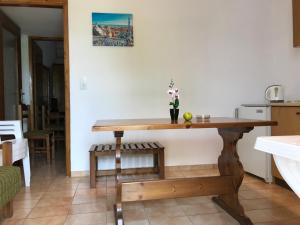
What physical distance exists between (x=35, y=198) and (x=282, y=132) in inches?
101

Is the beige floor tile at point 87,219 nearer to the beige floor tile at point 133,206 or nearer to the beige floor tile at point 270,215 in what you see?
the beige floor tile at point 133,206

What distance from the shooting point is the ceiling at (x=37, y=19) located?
12.2 feet

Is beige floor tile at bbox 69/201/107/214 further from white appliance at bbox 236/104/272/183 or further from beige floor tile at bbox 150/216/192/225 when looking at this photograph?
white appliance at bbox 236/104/272/183

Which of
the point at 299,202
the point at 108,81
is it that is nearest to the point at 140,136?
the point at 108,81

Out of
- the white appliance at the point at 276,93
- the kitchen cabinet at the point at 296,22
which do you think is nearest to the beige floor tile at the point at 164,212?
the white appliance at the point at 276,93

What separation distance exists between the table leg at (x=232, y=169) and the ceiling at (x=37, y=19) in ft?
9.77

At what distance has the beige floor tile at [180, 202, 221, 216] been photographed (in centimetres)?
216

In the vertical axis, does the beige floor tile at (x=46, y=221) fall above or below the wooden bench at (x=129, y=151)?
below

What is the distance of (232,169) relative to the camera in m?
2.15

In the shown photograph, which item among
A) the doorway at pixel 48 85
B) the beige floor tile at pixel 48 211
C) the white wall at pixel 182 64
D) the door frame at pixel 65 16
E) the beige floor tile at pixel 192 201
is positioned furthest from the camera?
the doorway at pixel 48 85

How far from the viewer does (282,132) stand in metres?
2.70

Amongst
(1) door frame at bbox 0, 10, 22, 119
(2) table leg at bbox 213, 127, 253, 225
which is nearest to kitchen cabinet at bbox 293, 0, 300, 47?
(2) table leg at bbox 213, 127, 253, 225

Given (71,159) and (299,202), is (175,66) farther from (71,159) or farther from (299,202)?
(299,202)

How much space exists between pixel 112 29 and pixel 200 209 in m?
2.28
